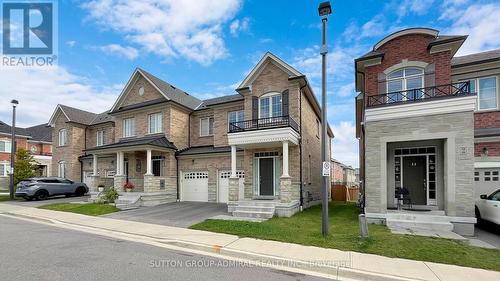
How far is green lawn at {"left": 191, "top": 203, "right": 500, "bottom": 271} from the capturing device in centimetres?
658

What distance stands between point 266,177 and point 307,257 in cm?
901

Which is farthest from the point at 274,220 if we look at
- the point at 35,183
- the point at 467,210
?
the point at 35,183

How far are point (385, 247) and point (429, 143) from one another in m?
6.35

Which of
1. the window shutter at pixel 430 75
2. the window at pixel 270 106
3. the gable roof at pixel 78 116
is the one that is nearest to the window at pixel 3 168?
the gable roof at pixel 78 116

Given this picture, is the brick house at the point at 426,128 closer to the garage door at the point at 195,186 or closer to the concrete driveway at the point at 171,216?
the concrete driveway at the point at 171,216

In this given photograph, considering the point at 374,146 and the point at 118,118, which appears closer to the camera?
the point at 374,146

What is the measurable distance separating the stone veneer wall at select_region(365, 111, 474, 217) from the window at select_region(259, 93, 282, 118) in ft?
18.8

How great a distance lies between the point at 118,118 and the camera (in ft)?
73.3

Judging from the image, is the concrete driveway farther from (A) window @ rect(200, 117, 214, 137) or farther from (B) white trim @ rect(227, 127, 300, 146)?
(A) window @ rect(200, 117, 214, 137)

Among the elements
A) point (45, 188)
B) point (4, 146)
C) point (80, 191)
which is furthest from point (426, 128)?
point (4, 146)

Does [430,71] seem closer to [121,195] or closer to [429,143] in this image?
[429,143]

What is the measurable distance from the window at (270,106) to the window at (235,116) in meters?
2.38

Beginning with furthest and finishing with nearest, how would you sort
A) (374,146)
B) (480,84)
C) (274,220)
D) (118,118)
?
(118,118)
(480,84)
(274,220)
(374,146)

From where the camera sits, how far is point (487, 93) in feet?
42.4
